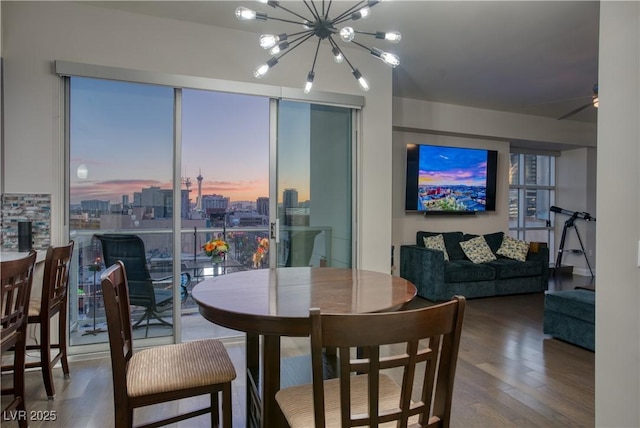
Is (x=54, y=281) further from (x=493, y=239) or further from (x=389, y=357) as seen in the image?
(x=493, y=239)

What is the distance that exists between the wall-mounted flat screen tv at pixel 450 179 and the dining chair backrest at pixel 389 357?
14.9ft

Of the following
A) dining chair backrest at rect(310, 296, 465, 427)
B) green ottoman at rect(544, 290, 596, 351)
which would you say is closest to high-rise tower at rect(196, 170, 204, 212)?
dining chair backrest at rect(310, 296, 465, 427)

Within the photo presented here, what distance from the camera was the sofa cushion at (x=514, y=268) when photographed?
496 centimetres

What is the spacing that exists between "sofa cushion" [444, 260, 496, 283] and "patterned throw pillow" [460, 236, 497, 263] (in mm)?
324

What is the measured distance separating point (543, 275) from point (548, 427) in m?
3.90

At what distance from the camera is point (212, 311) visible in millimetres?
1433

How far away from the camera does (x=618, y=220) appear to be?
152 cm

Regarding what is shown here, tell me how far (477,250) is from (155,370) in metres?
4.89

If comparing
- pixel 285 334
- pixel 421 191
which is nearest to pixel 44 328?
pixel 285 334

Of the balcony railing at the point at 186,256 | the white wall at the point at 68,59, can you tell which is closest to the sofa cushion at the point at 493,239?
the balcony railing at the point at 186,256

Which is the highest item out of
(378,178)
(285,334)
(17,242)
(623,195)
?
(378,178)

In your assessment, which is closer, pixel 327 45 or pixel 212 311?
pixel 212 311

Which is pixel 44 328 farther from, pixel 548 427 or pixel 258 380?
pixel 548 427

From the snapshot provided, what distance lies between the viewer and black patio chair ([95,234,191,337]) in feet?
9.95
